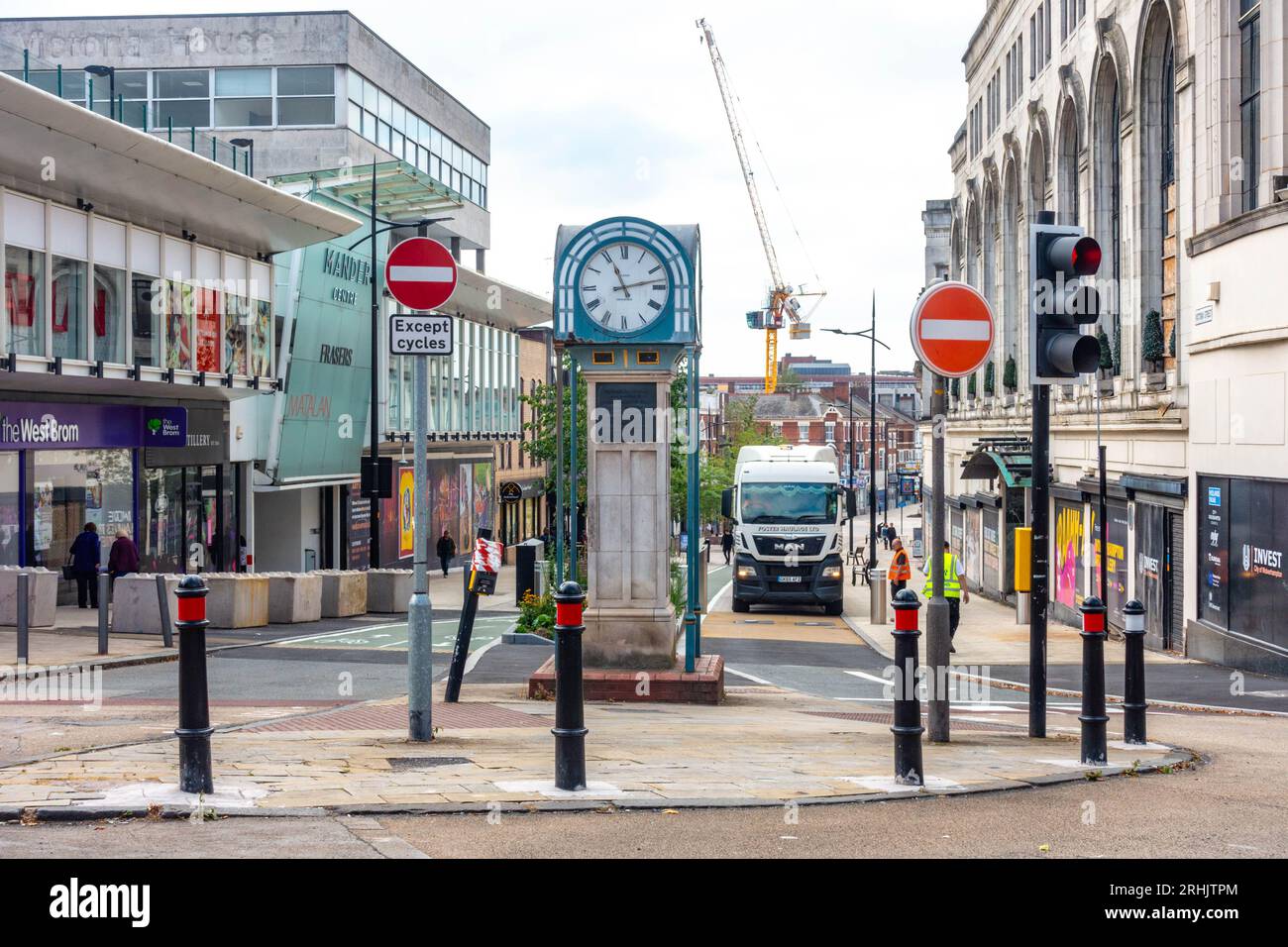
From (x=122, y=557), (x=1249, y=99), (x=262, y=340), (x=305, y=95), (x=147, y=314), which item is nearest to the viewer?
(x=1249, y=99)

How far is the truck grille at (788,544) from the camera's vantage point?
3397 cm

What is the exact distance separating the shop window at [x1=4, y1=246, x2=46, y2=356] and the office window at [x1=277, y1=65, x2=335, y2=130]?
23.1 meters

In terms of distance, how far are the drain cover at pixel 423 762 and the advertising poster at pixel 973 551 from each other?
3760 centimetres

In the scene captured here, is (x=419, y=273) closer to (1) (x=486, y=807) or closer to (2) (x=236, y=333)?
(1) (x=486, y=807)

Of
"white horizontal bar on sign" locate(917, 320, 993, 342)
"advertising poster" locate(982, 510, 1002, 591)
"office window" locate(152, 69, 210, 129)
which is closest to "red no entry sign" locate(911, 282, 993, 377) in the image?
"white horizontal bar on sign" locate(917, 320, 993, 342)

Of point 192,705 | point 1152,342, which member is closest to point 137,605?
point 192,705

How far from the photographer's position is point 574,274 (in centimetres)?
1292

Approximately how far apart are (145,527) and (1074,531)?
19705 mm

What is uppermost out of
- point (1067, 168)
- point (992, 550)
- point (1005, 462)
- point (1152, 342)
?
point (1067, 168)

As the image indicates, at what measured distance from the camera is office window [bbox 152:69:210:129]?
45.6 metres

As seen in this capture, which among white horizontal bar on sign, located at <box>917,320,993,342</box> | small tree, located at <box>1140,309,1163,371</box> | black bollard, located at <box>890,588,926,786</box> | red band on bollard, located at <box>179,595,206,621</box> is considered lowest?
black bollard, located at <box>890,588,926,786</box>

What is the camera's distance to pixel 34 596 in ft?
65.9

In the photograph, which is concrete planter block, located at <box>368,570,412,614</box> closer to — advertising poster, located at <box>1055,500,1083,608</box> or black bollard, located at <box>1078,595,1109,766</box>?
advertising poster, located at <box>1055,500,1083,608</box>

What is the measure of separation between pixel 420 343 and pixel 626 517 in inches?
145
